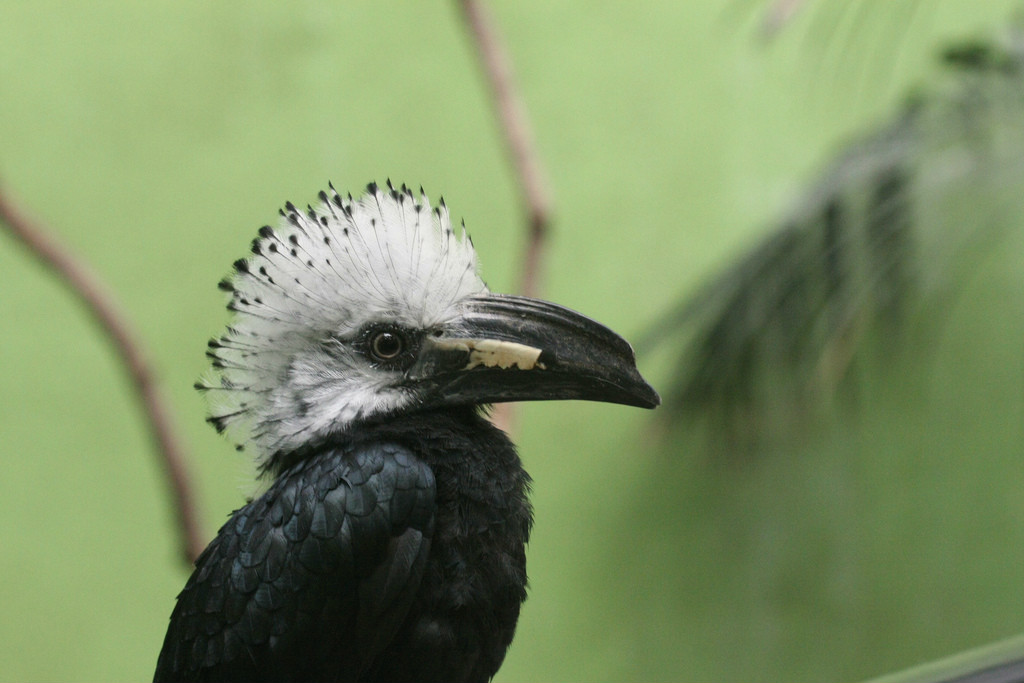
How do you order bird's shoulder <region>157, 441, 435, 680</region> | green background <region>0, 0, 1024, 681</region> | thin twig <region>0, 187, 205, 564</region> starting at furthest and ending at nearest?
Answer: green background <region>0, 0, 1024, 681</region>
thin twig <region>0, 187, 205, 564</region>
bird's shoulder <region>157, 441, 435, 680</region>

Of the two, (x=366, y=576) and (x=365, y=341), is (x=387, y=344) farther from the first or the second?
(x=366, y=576)

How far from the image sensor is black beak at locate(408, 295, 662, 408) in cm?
78

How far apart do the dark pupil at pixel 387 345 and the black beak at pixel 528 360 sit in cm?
3

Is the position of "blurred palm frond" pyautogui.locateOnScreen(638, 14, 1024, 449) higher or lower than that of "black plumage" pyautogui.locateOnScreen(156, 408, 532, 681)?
higher

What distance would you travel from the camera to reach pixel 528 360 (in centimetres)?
78

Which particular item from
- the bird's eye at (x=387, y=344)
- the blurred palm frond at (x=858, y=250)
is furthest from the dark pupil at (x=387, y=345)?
the blurred palm frond at (x=858, y=250)

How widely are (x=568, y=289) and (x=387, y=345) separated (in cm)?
126

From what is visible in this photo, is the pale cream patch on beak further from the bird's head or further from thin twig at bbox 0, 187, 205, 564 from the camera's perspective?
thin twig at bbox 0, 187, 205, 564

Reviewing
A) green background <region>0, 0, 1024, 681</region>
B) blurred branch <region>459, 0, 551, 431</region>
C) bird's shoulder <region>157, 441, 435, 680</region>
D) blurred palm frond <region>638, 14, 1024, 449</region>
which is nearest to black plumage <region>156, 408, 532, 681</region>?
bird's shoulder <region>157, 441, 435, 680</region>

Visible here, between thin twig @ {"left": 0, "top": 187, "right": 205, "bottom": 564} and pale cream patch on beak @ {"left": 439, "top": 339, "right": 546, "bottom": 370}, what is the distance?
910mm

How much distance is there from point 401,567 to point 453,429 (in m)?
0.14

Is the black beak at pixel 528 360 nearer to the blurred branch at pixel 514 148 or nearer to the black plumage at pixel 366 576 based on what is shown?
the black plumage at pixel 366 576

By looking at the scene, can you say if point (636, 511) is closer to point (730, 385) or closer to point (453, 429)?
point (730, 385)

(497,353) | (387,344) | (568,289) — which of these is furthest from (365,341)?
(568,289)
